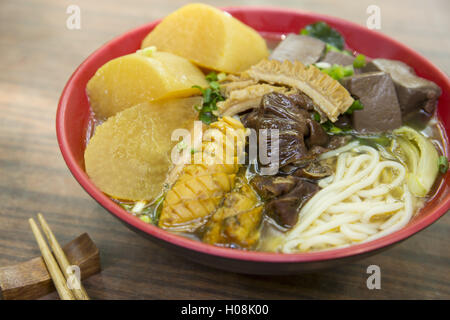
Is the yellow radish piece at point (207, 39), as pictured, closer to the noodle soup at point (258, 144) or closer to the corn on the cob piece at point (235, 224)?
the noodle soup at point (258, 144)

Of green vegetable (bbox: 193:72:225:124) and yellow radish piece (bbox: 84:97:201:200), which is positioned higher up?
green vegetable (bbox: 193:72:225:124)

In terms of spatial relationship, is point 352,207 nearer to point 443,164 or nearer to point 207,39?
point 443,164

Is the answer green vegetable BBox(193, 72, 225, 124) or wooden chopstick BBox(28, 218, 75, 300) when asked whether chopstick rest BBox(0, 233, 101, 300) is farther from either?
green vegetable BBox(193, 72, 225, 124)

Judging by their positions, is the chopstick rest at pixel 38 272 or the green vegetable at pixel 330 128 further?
the green vegetable at pixel 330 128

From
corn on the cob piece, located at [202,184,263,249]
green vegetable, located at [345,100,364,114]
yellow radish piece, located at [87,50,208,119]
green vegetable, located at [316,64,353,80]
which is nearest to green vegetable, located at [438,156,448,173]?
green vegetable, located at [345,100,364,114]

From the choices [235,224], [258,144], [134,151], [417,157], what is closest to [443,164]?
[417,157]

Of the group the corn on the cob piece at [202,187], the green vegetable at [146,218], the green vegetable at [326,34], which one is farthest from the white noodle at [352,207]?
the green vegetable at [326,34]

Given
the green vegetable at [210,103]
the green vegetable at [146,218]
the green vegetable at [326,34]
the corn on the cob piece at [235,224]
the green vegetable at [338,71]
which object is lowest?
the green vegetable at [146,218]
